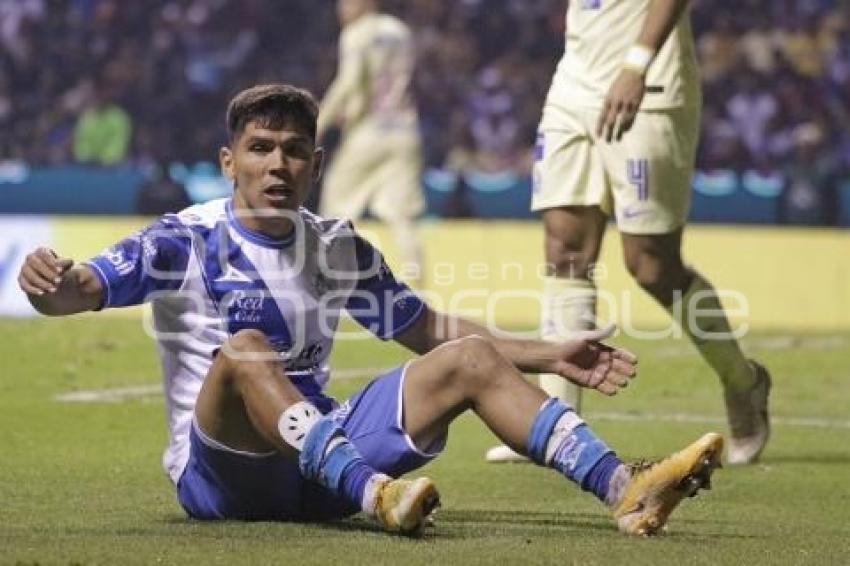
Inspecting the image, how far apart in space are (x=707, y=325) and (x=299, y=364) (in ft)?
9.48

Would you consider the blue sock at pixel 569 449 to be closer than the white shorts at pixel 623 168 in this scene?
Yes

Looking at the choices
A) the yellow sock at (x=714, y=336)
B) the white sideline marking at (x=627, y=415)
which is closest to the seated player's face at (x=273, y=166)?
the yellow sock at (x=714, y=336)

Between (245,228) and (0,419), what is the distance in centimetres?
353

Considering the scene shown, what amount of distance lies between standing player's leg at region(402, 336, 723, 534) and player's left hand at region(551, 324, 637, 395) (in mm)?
111

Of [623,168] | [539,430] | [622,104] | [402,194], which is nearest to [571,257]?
[623,168]

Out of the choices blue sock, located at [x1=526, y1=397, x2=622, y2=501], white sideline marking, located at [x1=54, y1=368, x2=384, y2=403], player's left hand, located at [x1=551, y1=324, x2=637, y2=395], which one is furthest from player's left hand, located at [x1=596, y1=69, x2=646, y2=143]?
white sideline marking, located at [x1=54, y1=368, x2=384, y2=403]

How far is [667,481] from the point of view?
5.48m

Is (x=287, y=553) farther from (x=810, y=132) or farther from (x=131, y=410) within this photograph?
(x=810, y=132)

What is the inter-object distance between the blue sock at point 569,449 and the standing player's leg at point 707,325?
111 inches

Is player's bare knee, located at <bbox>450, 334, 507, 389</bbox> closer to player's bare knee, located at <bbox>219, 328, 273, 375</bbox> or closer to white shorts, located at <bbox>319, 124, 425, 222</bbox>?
player's bare knee, located at <bbox>219, 328, 273, 375</bbox>

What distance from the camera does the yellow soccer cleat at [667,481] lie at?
545 centimetres

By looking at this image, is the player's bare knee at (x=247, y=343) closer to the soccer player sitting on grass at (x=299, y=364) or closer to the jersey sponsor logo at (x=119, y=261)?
the soccer player sitting on grass at (x=299, y=364)

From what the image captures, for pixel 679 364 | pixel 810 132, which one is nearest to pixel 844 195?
pixel 810 132

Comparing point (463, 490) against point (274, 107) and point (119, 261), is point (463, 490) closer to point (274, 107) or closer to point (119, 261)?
point (274, 107)
